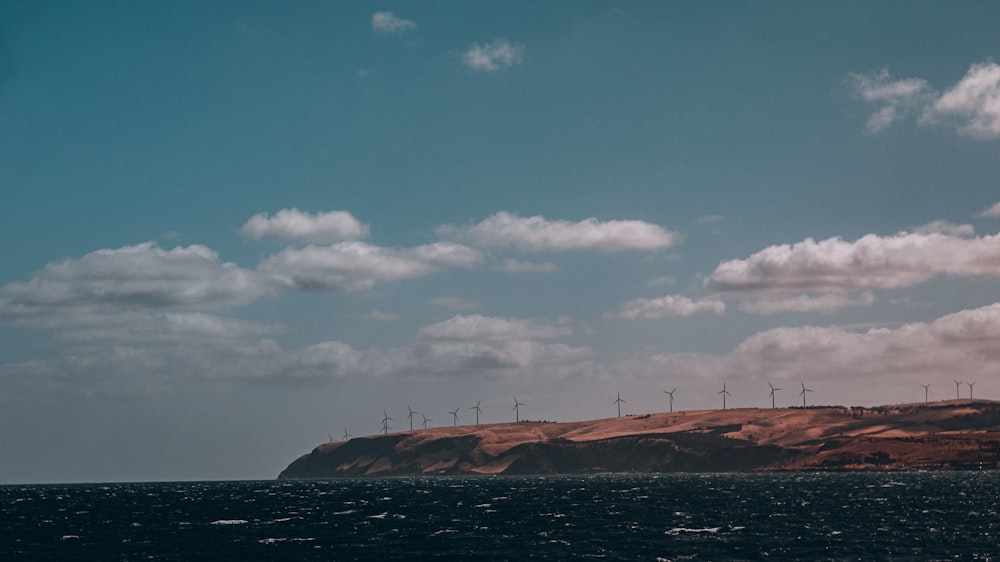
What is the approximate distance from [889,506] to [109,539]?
116617 mm

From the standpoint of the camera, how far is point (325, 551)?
339 ft

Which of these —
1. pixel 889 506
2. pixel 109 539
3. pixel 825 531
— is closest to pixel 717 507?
pixel 889 506

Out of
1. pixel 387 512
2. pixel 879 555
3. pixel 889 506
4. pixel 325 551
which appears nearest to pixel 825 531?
pixel 879 555

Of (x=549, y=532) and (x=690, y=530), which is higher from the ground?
(x=549, y=532)

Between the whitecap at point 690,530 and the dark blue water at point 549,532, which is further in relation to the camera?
the whitecap at point 690,530

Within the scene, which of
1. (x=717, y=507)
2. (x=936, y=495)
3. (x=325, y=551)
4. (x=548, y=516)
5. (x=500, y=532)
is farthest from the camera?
(x=936, y=495)

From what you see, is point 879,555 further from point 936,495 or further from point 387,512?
point 936,495

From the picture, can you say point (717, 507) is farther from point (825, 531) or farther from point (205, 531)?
point (205, 531)

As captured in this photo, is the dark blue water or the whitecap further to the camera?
the whitecap

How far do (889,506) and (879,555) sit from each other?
235 ft

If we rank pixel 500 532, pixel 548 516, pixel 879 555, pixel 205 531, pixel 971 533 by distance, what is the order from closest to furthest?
pixel 879 555
pixel 971 533
pixel 500 532
pixel 205 531
pixel 548 516

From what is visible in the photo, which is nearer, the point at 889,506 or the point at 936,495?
the point at 889,506

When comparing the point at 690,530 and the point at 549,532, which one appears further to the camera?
the point at 549,532

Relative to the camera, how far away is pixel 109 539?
12412 centimetres
